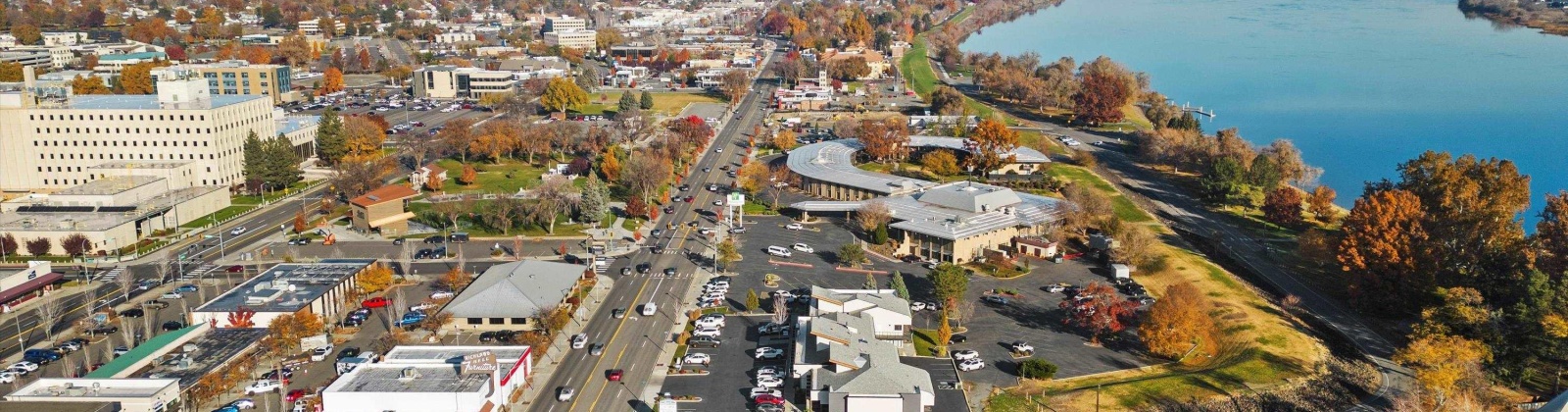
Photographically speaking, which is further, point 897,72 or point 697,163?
point 897,72

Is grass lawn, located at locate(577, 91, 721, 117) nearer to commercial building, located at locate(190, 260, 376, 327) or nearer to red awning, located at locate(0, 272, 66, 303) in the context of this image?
commercial building, located at locate(190, 260, 376, 327)

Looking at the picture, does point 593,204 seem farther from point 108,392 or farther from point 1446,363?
point 1446,363

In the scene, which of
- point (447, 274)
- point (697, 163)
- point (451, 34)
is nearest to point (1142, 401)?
point (447, 274)

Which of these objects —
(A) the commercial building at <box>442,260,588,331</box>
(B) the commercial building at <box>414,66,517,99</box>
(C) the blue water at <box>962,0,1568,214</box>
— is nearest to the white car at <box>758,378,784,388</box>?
(A) the commercial building at <box>442,260,588,331</box>

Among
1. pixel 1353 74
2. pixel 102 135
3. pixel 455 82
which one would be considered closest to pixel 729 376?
pixel 102 135

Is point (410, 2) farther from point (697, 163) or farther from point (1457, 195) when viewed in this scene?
point (1457, 195)

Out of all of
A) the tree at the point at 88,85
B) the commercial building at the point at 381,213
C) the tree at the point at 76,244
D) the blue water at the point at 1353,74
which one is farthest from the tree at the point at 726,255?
the tree at the point at 88,85
